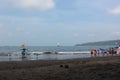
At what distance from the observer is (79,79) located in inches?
680

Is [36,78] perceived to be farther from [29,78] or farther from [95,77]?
[95,77]

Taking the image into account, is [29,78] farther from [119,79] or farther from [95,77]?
[119,79]

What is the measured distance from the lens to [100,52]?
223 feet

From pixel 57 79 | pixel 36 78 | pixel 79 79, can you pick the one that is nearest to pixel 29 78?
pixel 36 78

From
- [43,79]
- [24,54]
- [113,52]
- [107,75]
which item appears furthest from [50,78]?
[113,52]

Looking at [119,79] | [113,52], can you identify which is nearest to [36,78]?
[119,79]

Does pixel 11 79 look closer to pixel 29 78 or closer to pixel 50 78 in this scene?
pixel 29 78

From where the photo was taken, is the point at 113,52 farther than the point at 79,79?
Yes

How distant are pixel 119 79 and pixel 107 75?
185cm

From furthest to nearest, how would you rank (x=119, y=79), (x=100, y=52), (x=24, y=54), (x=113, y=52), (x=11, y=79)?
(x=100, y=52) < (x=113, y=52) < (x=24, y=54) < (x=11, y=79) < (x=119, y=79)

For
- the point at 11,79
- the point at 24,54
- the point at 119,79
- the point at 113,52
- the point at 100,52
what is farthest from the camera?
the point at 100,52

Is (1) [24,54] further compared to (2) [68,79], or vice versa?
(1) [24,54]

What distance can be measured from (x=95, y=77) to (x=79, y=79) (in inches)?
45.2

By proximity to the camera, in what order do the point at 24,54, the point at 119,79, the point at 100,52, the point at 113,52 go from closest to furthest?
the point at 119,79
the point at 24,54
the point at 113,52
the point at 100,52
